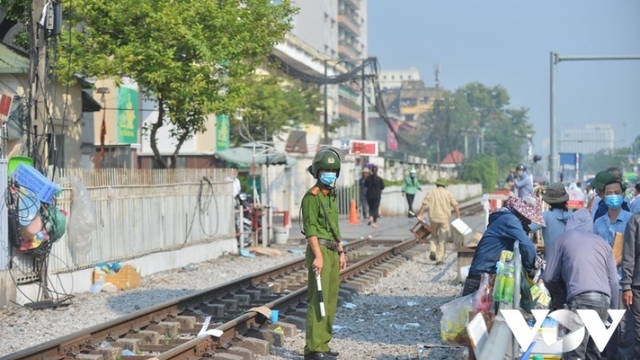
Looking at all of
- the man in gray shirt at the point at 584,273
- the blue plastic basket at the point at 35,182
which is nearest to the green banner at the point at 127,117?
the blue plastic basket at the point at 35,182

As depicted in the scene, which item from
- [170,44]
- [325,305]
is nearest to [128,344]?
[325,305]

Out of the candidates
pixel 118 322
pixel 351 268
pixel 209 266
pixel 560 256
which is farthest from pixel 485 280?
pixel 209 266

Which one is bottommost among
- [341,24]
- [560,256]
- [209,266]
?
[209,266]

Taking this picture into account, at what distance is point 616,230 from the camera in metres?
10.7

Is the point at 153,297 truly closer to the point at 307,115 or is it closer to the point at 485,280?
the point at 485,280

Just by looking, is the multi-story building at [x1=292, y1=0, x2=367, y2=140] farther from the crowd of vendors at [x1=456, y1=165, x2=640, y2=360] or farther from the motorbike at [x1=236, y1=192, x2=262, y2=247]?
the crowd of vendors at [x1=456, y1=165, x2=640, y2=360]

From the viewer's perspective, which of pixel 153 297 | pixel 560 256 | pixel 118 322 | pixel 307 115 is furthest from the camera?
pixel 307 115

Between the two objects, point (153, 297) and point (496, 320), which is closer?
point (496, 320)

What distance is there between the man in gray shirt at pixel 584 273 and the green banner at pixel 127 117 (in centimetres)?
2668

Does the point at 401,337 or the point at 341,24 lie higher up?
the point at 341,24

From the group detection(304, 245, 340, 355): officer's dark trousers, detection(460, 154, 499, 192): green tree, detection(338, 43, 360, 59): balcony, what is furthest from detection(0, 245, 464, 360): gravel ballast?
detection(338, 43, 360, 59): balcony

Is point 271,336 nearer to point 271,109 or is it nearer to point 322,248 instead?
point 322,248

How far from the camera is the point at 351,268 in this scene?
20766 millimetres

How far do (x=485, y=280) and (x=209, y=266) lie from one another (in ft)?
48.6
